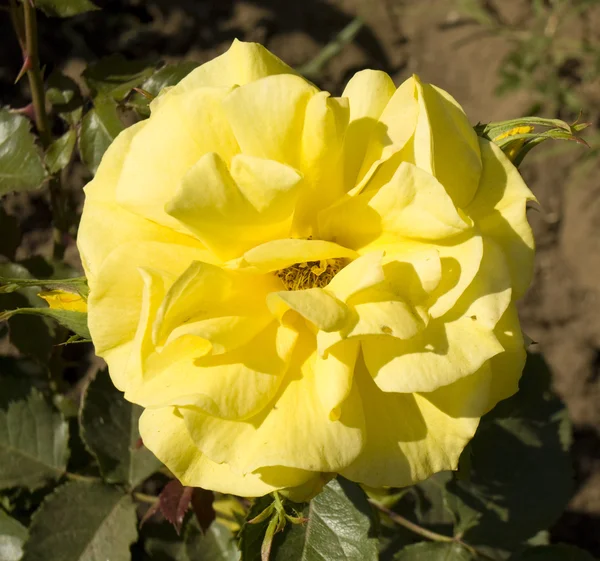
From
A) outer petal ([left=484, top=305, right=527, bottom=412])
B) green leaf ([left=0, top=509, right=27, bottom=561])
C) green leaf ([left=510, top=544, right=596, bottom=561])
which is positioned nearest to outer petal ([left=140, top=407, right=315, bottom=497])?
outer petal ([left=484, top=305, right=527, bottom=412])

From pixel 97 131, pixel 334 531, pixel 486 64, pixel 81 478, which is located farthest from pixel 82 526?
pixel 486 64

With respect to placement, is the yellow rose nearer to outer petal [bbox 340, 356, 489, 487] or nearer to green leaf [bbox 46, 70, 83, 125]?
outer petal [bbox 340, 356, 489, 487]

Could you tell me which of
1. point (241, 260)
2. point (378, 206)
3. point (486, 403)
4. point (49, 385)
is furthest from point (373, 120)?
point (49, 385)

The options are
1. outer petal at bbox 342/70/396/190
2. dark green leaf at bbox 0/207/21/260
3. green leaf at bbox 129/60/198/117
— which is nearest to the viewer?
outer petal at bbox 342/70/396/190

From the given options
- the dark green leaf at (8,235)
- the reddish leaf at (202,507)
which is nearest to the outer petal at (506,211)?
the reddish leaf at (202,507)

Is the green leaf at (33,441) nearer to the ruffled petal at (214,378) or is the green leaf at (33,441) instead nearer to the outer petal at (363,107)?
the ruffled petal at (214,378)

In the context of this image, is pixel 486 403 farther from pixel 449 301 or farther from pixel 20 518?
pixel 20 518
